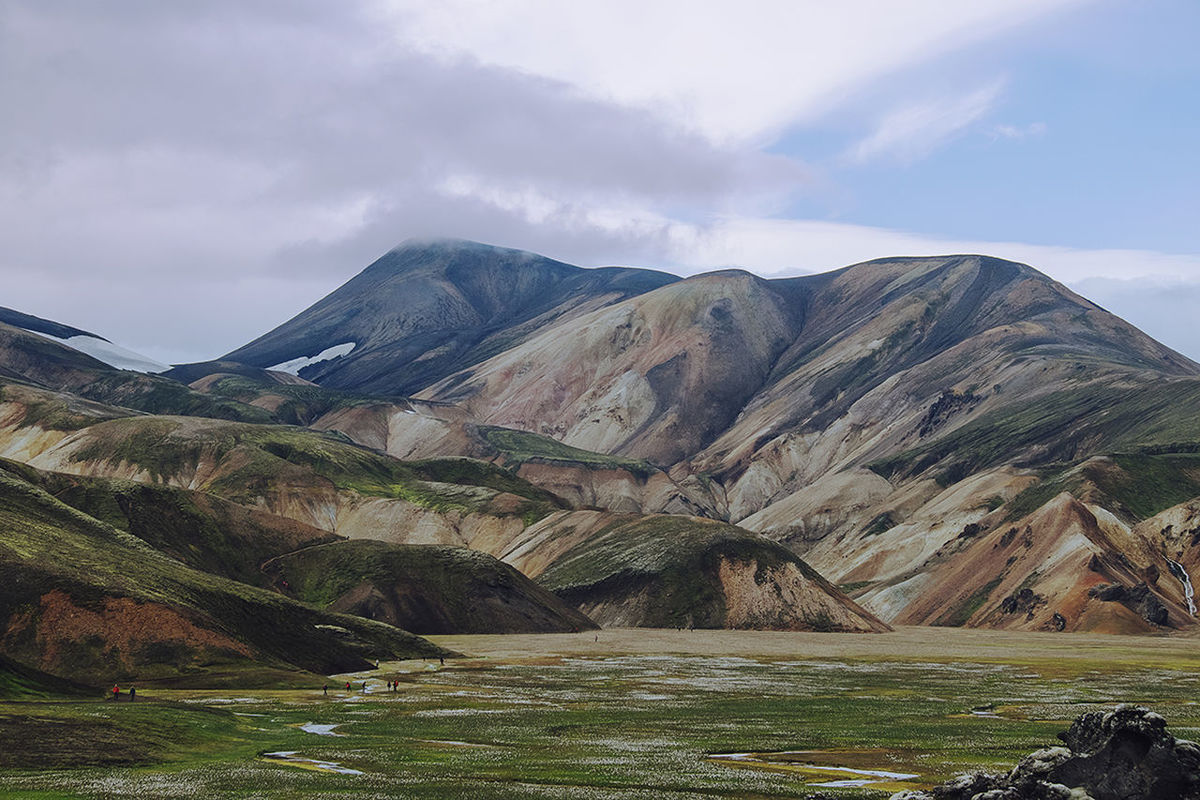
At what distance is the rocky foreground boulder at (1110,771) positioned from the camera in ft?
100

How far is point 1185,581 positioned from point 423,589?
120853mm

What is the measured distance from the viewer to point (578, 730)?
6228 cm

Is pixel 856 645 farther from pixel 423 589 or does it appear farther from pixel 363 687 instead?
pixel 363 687

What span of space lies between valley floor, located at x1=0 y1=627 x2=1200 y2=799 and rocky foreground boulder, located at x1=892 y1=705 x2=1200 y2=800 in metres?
7.46

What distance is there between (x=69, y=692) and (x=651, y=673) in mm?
53936

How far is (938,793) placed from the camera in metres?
32.4

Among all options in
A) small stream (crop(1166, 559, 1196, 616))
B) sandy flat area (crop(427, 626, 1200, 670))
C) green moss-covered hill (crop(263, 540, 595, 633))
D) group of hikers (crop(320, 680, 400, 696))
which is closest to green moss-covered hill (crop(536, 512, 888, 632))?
sandy flat area (crop(427, 626, 1200, 670))

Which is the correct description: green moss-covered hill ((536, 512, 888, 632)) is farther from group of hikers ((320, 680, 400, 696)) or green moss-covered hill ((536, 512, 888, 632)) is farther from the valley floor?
group of hikers ((320, 680, 400, 696))

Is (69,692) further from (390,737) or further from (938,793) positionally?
(938,793)

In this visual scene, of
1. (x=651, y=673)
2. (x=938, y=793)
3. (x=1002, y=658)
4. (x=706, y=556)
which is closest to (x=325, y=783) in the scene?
(x=938, y=793)

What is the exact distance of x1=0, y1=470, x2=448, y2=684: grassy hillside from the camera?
91750mm

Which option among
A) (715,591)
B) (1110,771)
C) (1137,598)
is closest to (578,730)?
(1110,771)

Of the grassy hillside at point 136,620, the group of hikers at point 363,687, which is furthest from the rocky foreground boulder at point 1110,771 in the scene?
the grassy hillside at point 136,620

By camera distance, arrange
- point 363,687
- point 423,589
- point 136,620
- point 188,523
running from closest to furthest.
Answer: point 363,687 → point 136,620 → point 423,589 → point 188,523
